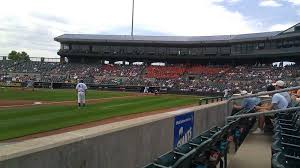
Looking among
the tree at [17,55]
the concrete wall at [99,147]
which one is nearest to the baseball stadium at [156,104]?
the concrete wall at [99,147]

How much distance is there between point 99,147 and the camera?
4.61 metres

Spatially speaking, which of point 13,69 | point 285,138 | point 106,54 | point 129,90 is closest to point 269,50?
point 129,90

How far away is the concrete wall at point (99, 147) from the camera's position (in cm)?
338

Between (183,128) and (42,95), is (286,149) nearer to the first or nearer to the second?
(183,128)

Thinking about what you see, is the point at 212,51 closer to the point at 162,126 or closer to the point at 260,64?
the point at 260,64

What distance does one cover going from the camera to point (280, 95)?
410 inches

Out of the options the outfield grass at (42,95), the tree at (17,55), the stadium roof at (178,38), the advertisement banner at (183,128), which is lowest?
the outfield grass at (42,95)

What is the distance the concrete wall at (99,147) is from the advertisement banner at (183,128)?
203 millimetres

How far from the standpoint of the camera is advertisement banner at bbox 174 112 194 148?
7656mm

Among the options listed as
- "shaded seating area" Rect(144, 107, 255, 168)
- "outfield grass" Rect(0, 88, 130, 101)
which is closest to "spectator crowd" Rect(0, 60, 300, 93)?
"outfield grass" Rect(0, 88, 130, 101)

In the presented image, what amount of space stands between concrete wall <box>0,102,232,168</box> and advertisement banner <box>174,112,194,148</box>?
0.20 m

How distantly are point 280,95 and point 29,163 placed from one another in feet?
26.6

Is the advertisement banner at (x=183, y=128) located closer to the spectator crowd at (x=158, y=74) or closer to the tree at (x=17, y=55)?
the spectator crowd at (x=158, y=74)

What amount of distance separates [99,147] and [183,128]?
3.79 metres
